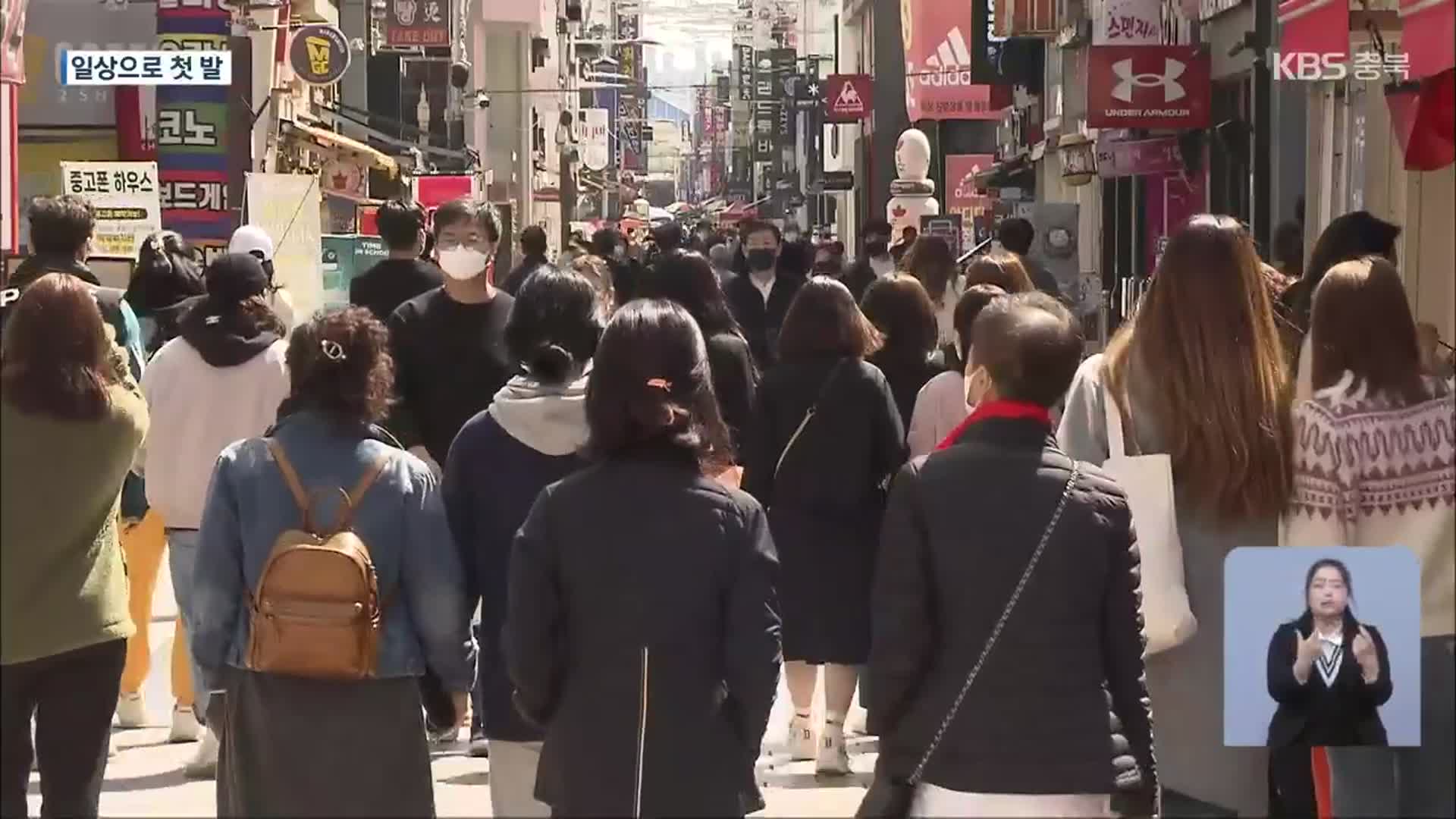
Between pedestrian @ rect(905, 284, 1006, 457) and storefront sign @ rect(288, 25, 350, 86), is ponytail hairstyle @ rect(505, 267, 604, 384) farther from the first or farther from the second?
storefront sign @ rect(288, 25, 350, 86)

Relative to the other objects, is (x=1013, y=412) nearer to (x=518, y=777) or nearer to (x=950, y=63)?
(x=518, y=777)

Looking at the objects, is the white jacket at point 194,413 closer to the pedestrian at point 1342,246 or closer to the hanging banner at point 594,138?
the pedestrian at point 1342,246

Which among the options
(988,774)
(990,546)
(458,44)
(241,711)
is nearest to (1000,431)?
(990,546)

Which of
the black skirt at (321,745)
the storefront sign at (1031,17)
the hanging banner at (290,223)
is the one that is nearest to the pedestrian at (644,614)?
the black skirt at (321,745)

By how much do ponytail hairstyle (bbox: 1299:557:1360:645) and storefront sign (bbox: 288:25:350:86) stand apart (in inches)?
858

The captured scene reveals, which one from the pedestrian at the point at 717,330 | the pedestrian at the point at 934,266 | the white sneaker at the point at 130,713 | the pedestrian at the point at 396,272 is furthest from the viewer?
the pedestrian at the point at 934,266

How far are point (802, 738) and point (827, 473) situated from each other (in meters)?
1.26

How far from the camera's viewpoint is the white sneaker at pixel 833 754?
886cm

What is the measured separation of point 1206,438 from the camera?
18.3ft

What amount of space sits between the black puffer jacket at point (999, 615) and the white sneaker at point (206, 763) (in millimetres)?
4429

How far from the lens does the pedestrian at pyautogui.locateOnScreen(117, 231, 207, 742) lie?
360 inches

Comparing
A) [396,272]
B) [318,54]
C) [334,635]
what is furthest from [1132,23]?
[334,635]

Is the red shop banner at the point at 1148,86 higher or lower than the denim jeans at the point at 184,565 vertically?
higher

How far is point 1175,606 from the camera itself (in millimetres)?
5449
